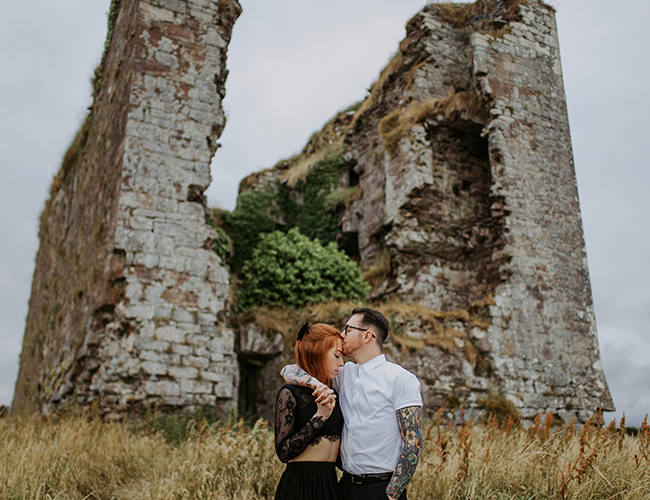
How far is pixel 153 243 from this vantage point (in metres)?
7.77

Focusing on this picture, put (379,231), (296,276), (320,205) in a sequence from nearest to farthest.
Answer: (296,276) < (379,231) < (320,205)

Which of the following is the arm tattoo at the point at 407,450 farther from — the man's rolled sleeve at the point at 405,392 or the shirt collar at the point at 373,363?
the shirt collar at the point at 373,363

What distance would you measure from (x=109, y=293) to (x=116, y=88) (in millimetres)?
3941

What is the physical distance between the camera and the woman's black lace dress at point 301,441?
2732mm

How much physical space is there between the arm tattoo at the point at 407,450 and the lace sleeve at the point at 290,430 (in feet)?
1.42

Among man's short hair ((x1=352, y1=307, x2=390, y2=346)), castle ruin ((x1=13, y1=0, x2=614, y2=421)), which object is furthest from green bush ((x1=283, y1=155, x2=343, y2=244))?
man's short hair ((x1=352, y1=307, x2=390, y2=346))

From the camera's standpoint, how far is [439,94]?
14133 mm

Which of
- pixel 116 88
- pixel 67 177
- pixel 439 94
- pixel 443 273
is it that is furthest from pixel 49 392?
pixel 439 94

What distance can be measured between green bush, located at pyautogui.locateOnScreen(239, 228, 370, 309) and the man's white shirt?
22.8 ft

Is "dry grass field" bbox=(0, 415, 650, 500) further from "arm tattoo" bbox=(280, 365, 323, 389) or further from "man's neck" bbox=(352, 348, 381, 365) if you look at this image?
"arm tattoo" bbox=(280, 365, 323, 389)

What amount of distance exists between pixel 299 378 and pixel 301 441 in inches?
12.5

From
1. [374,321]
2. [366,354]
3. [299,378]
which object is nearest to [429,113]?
[374,321]

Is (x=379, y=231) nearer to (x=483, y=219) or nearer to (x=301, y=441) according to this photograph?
(x=483, y=219)

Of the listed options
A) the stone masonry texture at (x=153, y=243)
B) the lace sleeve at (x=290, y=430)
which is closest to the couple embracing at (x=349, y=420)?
the lace sleeve at (x=290, y=430)
